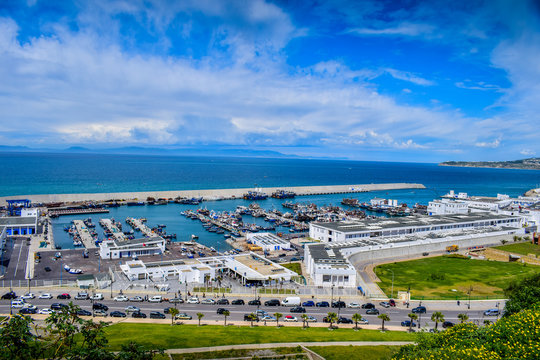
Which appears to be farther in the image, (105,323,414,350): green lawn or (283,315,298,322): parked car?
(283,315,298,322): parked car

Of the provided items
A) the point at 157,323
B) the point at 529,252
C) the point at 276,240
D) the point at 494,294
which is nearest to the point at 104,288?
the point at 157,323

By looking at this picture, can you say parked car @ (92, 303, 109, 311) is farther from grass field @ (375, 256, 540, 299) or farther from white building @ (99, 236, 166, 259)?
grass field @ (375, 256, 540, 299)

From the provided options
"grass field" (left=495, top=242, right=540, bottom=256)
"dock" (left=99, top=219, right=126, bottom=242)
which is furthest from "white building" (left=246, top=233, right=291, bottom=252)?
"grass field" (left=495, top=242, right=540, bottom=256)

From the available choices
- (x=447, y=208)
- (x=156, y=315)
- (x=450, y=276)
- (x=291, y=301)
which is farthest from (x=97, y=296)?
(x=447, y=208)

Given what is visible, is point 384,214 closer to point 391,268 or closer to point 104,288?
point 391,268

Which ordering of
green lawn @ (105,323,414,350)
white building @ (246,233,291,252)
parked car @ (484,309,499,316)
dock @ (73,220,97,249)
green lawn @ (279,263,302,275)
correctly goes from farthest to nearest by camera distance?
1. dock @ (73,220,97,249)
2. white building @ (246,233,291,252)
3. green lawn @ (279,263,302,275)
4. parked car @ (484,309,499,316)
5. green lawn @ (105,323,414,350)

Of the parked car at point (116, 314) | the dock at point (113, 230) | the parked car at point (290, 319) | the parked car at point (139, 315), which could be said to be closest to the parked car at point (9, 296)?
the parked car at point (116, 314)

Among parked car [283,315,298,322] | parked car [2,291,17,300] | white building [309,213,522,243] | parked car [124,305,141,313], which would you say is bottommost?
parked car [283,315,298,322]
